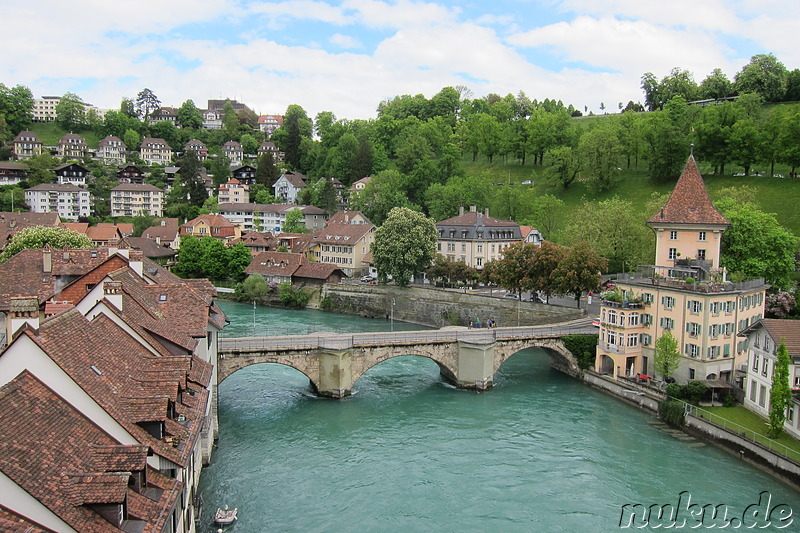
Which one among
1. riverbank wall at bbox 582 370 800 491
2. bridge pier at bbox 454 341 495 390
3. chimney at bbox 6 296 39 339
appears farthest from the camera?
bridge pier at bbox 454 341 495 390

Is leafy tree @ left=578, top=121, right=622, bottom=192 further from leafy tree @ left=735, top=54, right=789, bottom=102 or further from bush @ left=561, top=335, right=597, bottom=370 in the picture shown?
bush @ left=561, top=335, right=597, bottom=370

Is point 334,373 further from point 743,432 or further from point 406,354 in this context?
point 743,432

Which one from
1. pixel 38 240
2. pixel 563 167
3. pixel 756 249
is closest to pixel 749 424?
pixel 756 249

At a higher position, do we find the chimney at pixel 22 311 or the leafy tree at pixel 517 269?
the chimney at pixel 22 311

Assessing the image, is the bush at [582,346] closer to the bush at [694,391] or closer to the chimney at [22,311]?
the bush at [694,391]

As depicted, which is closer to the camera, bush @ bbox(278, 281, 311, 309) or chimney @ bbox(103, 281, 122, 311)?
chimney @ bbox(103, 281, 122, 311)

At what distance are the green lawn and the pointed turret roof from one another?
1457cm

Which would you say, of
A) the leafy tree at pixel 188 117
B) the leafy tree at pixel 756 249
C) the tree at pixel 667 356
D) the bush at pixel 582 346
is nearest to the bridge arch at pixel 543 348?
the bush at pixel 582 346

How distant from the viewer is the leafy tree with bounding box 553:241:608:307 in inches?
2357

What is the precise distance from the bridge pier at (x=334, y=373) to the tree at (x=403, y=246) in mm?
33790

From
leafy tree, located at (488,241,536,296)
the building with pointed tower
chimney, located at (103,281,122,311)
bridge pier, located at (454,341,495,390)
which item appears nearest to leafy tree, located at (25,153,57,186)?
leafy tree, located at (488,241,536,296)

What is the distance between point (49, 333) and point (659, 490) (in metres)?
27.0

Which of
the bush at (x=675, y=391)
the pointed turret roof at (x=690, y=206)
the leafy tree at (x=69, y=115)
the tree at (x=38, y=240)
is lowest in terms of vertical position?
the bush at (x=675, y=391)

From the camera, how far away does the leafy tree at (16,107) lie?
554ft
